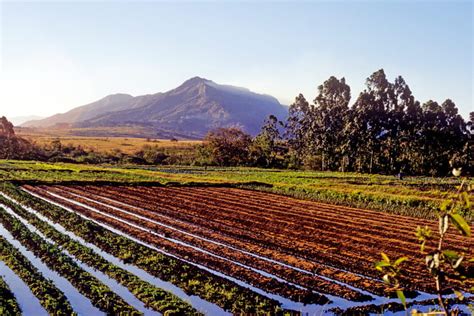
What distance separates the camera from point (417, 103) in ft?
211

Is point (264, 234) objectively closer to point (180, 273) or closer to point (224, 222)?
point (224, 222)

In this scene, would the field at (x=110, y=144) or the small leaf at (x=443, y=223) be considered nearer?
the small leaf at (x=443, y=223)

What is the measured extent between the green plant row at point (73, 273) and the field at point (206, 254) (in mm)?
31

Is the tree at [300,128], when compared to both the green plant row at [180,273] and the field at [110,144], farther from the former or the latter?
the green plant row at [180,273]

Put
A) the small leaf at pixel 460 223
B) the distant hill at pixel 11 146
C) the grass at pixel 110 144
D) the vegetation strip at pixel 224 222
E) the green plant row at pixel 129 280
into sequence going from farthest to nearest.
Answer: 1. the grass at pixel 110 144
2. the distant hill at pixel 11 146
3. the vegetation strip at pixel 224 222
4. the green plant row at pixel 129 280
5. the small leaf at pixel 460 223

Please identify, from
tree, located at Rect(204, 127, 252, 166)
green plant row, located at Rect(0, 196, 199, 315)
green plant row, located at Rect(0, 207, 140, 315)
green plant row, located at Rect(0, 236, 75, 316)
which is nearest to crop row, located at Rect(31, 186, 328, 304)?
green plant row, located at Rect(0, 196, 199, 315)

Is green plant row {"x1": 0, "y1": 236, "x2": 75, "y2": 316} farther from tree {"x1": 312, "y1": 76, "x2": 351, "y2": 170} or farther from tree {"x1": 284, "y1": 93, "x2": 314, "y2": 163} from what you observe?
tree {"x1": 284, "y1": 93, "x2": 314, "y2": 163}

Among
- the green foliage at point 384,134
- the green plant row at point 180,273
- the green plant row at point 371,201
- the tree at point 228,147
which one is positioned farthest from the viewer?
the tree at point 228,147

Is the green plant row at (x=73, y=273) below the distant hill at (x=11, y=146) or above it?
below

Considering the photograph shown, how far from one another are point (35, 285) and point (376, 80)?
6097cm

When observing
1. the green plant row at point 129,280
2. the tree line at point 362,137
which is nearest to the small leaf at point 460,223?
the green plant row at point 129,280

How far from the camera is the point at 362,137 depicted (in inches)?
2286

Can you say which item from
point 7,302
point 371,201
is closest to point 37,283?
point 7,302

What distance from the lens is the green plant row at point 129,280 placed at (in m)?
9.55
